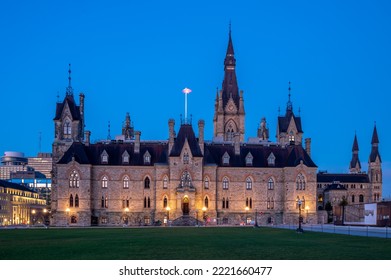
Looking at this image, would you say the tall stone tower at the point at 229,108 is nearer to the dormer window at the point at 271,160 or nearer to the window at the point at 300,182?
the dormer window at the point at 271,160

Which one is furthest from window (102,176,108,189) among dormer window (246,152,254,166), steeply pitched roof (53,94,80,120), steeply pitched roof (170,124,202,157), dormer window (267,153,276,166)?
dormer window (267,153,276,166)

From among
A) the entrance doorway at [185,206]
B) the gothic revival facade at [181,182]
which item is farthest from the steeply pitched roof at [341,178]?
the entrance doorway at [185,206]

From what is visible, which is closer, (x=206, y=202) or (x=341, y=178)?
(x=206, y=202)

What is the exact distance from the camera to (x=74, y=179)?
91.9 metres

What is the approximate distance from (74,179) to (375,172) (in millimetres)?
97845

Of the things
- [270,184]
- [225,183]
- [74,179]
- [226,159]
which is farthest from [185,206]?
[74,179]

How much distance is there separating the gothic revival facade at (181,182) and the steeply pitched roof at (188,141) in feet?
0.48

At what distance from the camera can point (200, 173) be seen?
92438mm

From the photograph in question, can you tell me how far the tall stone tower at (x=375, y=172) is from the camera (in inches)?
6407

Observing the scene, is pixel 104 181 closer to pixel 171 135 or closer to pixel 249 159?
pixel 171 135

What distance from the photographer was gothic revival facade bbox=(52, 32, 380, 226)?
91.7 metres

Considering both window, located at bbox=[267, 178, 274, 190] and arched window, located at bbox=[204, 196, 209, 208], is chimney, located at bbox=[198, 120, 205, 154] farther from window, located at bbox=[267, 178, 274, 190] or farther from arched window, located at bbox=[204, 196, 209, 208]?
window, located at bbox=[267, 178, 274, 190]
